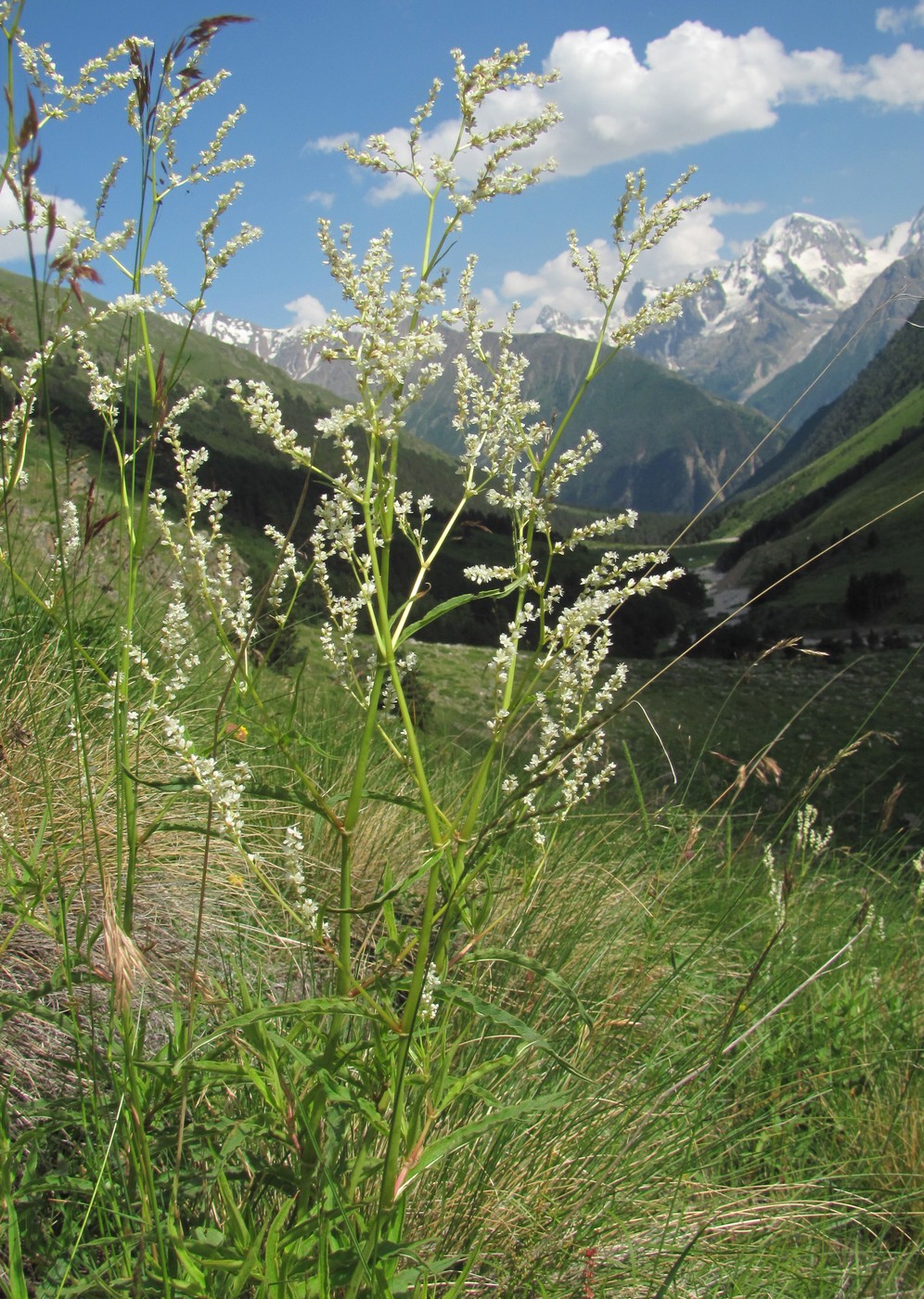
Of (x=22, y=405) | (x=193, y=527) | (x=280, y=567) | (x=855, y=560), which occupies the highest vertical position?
(x=855, y=560)

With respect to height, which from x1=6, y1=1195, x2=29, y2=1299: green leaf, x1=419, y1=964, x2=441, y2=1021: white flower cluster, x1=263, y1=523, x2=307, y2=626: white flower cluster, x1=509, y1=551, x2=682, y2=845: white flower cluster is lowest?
x1=6, y1=1195, x2=29, y2=1299: green leaf

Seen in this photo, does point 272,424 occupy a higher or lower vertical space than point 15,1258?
higher

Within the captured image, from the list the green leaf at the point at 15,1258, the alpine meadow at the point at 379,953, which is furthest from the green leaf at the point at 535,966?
the green leaf at the point at 15,1258

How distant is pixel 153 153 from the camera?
83.8 inches

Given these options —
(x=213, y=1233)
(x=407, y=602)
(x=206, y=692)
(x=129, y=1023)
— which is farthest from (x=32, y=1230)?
(x=206, y=692)

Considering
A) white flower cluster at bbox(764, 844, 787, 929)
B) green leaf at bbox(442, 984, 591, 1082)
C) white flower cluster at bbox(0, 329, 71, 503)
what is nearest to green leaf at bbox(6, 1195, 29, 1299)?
green leaf at bbox(442, 984, 591, 1082)

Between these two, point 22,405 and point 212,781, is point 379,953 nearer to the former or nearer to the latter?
point 212,781

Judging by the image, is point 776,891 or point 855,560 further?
point 855,560

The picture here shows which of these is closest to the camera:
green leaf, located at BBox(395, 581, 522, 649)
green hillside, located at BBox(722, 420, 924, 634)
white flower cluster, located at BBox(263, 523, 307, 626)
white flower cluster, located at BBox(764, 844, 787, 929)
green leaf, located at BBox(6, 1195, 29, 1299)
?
green leaf, located at BBox(6, 1195, 29, 1299)

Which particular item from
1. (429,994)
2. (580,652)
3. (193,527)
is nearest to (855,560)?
(580,652)

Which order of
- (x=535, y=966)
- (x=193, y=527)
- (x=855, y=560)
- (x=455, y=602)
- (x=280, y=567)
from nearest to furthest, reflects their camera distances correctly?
(x=535, y=966) < (x=455, y=602) < (x=280, y=567) < (x=193, y=527) < (x=855, y=560)

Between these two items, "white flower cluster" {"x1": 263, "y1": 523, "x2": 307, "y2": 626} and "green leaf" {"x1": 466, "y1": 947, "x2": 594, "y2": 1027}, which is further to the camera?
"white flower cluster" {"x1": 263, "y1": 523, "x2": 307, "y2": 626}

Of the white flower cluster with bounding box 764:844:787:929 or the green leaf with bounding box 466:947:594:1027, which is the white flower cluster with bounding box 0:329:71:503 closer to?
the green leaf with bounding box 466:947:594:1027

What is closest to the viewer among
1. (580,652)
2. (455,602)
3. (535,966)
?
(535,966)
